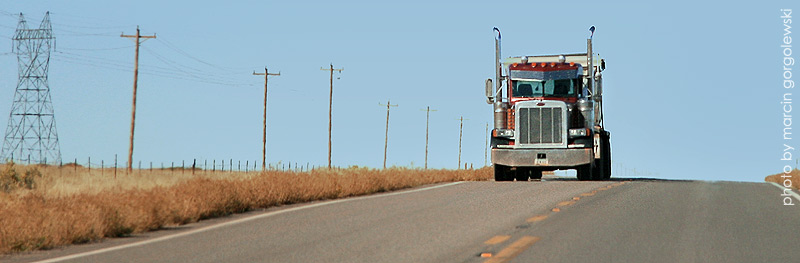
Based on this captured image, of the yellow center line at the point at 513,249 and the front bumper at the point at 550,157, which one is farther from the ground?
the front bumper at the point at 550,157

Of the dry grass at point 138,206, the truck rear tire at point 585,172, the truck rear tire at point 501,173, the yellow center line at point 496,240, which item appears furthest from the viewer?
the truck rear tire at point 585,172

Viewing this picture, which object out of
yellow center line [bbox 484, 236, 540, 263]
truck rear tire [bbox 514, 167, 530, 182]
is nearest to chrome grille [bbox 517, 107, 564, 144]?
truck rear tire [bbox 514, 167, 530, 182]

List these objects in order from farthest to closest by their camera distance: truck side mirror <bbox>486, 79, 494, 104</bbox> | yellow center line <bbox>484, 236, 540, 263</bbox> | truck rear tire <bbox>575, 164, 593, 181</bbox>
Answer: truck rear tire <bbox>575, 164, 593, 181</bbox>
truck side mirror <bbox>486, 79, 494, 104</bbox>
yellow center line <bbox>484, 236, 540, 263</bbox>

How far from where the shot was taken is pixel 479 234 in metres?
12.5

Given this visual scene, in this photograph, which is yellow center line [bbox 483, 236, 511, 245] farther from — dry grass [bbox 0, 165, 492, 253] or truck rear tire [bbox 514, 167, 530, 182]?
truck rear tire [bbox 514, 167, 530, 182]

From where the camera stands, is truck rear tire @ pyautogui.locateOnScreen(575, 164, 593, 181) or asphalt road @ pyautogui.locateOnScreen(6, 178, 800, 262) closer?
asphalt road @ pyautogui.locateOnScreen(6, 178, 800, 262)

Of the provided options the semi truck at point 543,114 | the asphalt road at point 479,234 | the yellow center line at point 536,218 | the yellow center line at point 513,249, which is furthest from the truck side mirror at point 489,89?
the yellow center line at point 513,249

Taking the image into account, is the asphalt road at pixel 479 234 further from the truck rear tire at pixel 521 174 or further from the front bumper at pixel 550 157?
the truck rear tire at pixel 521 174

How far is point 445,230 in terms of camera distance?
13.0 m

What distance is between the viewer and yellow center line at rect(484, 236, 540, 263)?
1008 cm

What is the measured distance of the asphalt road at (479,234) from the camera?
414 inches

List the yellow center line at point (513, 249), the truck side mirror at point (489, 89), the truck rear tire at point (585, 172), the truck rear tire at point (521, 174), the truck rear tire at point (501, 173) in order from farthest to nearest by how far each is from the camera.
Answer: the truck rear tire at point (521, 174) < the truck rear tire at point (585, 172) < the truck rear tire at point (501, 173) < the truck side mirror at point (489, 89) < the yellow center line at point (513, 249)

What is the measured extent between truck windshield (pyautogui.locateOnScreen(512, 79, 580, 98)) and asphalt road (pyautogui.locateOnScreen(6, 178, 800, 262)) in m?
11.1

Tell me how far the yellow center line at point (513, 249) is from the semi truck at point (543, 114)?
18.2 meters
